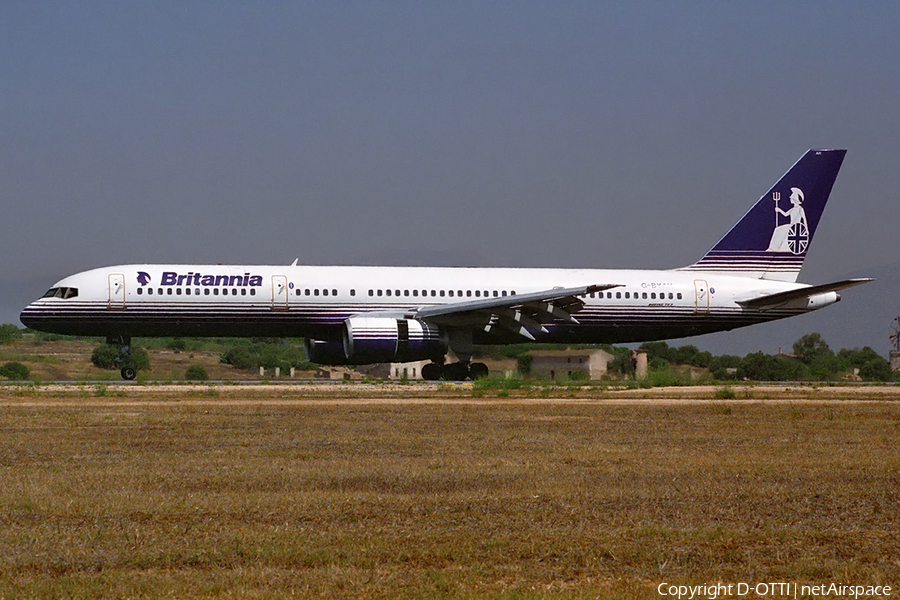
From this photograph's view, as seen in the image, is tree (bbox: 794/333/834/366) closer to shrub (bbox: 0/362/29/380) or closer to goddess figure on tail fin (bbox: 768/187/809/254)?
goddess figure on tail fin (bbox: 768/187/809/254)

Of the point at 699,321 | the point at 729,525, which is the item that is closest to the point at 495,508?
the point at 729,525

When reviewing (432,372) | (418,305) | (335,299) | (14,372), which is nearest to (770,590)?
(335,299)

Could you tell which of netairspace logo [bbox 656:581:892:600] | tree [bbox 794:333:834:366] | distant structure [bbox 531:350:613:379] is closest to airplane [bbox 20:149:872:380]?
distant structure [bbox 531:350:613:379]

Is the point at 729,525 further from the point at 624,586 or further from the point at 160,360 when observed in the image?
the point at 160,360

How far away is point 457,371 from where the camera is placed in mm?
36469

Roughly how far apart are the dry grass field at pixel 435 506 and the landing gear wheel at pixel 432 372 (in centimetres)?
1740

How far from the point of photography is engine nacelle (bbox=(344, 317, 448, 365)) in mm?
33031

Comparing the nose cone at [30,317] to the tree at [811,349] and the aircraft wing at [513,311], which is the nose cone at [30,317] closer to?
the aircraft wing at [513,311]

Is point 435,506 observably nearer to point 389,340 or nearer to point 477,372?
point 389,340

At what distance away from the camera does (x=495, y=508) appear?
991 centimetres

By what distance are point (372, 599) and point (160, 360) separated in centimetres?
5095

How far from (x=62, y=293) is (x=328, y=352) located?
7.96 metres

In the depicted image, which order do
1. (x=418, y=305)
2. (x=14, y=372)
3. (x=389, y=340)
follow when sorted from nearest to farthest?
(x=389, y=340)
(x=418, y=305)
(x=14, y=372)

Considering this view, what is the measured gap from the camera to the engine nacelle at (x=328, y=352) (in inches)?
1362
